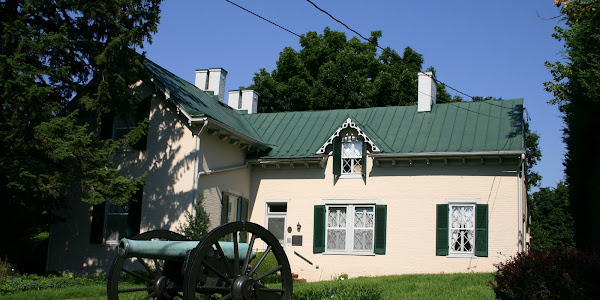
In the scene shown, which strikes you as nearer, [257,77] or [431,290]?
[431,290]

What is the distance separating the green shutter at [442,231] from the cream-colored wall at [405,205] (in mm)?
176

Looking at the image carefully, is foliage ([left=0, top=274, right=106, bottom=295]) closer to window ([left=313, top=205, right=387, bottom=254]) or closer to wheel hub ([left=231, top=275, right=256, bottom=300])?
window ([left=313, top=205, right=387, bottom=254])

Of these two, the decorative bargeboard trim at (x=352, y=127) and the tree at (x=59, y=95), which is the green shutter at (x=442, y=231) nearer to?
the decorative bargeboard trim at (x=352, y=127)

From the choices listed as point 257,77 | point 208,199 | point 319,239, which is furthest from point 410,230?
point 257,77

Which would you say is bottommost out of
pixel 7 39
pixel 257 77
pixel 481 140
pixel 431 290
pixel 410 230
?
pixel 431 290

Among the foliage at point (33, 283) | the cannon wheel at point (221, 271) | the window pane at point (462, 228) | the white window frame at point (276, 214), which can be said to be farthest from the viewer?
the white window frame at point (276, 214)

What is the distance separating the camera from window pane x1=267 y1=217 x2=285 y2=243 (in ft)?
68.8

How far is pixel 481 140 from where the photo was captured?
19.3 meters

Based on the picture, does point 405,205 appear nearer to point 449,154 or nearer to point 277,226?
point 449,154

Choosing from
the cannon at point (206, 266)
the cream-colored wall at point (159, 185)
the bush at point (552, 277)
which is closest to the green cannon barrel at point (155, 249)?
the cannon at point (206, 266)

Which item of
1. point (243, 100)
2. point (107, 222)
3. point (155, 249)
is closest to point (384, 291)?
point (155, 249)

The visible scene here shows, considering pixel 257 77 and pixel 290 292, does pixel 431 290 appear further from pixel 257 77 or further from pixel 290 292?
pixel 257 77

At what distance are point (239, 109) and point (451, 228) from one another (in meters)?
10.7

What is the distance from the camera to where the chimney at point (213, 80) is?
2336 centimetres
